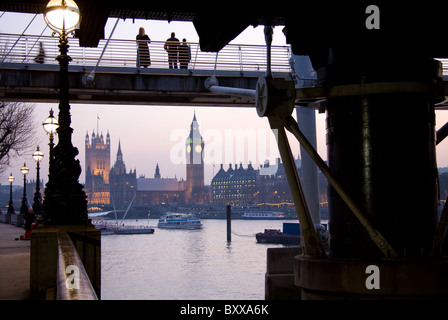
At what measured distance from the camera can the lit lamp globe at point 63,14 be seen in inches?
371

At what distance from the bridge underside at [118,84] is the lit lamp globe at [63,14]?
19.9m

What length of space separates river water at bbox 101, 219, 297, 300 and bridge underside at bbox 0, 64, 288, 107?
22.3 metres

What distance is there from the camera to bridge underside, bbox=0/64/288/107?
28.8 meters

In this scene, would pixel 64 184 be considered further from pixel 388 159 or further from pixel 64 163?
pixel 388 159

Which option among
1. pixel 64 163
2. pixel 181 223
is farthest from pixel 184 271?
pixel 181 223

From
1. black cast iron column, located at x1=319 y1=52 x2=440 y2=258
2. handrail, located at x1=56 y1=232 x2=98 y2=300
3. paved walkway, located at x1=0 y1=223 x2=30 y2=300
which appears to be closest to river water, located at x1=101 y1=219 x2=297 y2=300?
paved walkway, located at x1=0 y1=223 x2=30 y2=300

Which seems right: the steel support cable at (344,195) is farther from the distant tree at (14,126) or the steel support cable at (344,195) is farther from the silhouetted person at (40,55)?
the distant tree at (14,126)

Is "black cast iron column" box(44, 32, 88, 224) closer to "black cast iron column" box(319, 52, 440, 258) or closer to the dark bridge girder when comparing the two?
the dark bridge girder

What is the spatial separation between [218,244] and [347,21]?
350 ft

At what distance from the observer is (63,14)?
9523 mm

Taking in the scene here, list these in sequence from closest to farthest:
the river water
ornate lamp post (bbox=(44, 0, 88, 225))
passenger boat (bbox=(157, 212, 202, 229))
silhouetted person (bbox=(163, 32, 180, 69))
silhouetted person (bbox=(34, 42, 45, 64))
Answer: ornate lamp post (bbox=(44, 0, 88, 225))
silhouetted person (bbox=(34, 42, 45, 64))
silhouetted person (bbox=(163, 32, 180, 69))
the river water
passenger boat (bbox=(157, 212, 202, 229))

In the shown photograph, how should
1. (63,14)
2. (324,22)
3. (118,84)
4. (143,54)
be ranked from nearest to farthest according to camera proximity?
1. (324,22)
2. (63,14)
3. (118,84)
4. (143,54)

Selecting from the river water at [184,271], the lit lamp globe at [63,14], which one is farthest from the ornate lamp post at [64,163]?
the river water at [184,271]

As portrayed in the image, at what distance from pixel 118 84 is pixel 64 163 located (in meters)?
20.1
